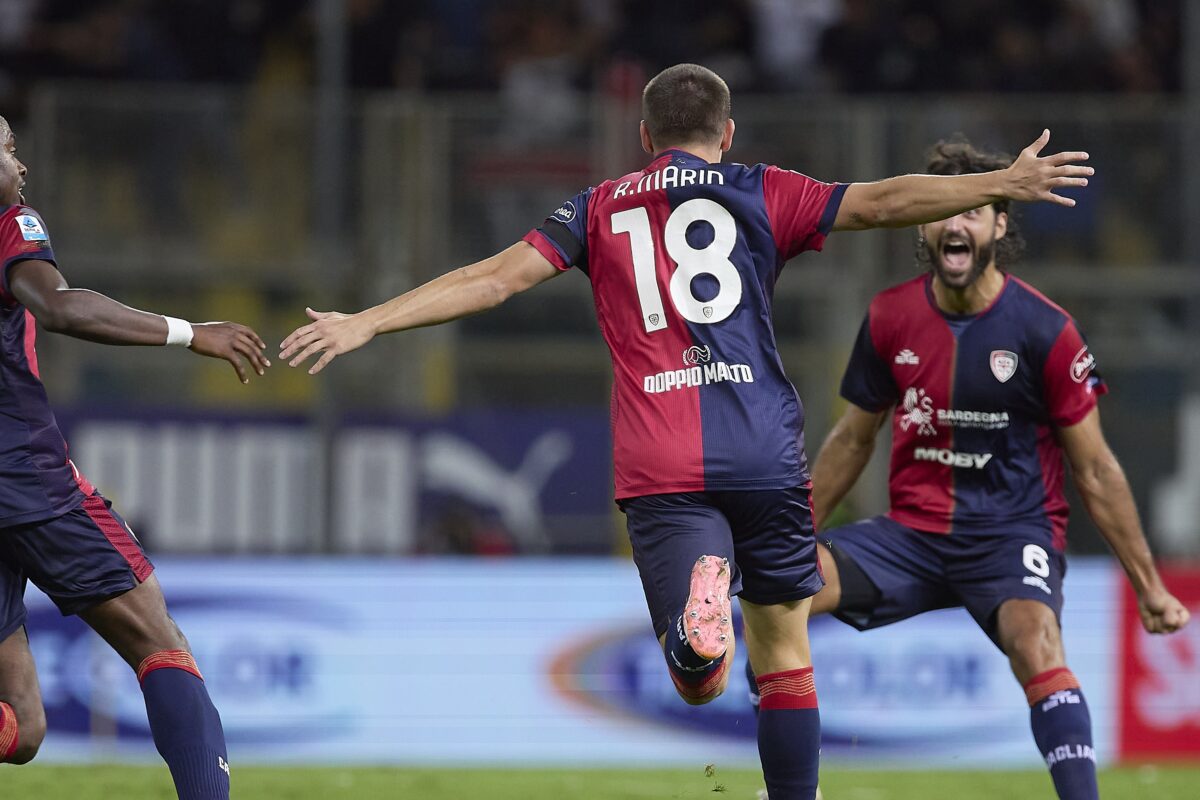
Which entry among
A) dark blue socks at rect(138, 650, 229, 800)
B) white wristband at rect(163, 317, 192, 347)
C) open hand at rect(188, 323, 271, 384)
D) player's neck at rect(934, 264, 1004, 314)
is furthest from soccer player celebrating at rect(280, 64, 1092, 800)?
player's neck at rect(934, 264, 1004, 314)

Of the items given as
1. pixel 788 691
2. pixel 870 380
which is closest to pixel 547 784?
pixel 870 380

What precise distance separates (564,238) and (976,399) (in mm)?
1761

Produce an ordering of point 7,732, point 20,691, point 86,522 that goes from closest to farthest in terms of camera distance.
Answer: point 86,522
point 7,732
point 20,691

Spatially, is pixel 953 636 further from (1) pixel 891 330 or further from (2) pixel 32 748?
(2) pixel 32 748

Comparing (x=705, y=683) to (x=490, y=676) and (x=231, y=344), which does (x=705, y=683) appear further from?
(x=490, y=676)

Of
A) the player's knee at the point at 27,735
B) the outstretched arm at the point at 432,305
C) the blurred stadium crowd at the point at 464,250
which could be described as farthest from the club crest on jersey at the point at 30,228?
the blurred stadium crowd at the point at 464,250

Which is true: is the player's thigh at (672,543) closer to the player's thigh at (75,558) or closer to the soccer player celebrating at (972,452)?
the soccer player celebrating at (972,452)

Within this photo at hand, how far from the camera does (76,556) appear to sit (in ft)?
16.1

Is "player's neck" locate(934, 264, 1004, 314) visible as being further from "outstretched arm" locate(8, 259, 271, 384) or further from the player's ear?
"outstretched arm" locate(8, 259, 271, 384)

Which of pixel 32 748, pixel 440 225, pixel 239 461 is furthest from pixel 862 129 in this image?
pixel 32 748

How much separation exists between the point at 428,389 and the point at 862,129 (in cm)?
327

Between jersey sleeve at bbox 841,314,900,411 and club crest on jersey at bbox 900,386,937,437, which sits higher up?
jersey sleeve at bbox 841,314,900,411

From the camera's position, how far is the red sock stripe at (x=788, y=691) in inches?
199

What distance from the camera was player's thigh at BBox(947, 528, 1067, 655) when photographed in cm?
580
